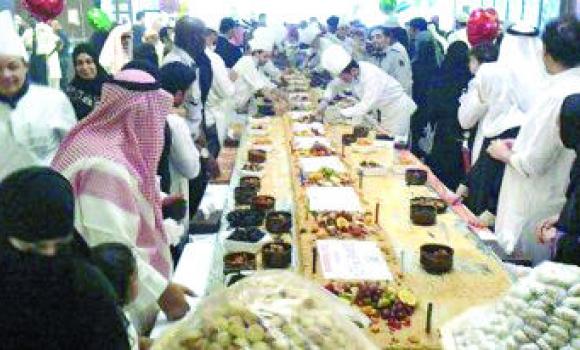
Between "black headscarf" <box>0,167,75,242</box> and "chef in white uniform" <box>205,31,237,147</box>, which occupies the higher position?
"black headscarf" <box>0,167,75,242</box>

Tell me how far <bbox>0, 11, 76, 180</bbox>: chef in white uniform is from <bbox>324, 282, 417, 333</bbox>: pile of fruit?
1533 millimetres

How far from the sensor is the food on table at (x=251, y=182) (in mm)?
3206

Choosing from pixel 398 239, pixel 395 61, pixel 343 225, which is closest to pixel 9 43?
pixel 343 225

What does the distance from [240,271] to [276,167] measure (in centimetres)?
167

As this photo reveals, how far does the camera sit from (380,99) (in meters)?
5.86

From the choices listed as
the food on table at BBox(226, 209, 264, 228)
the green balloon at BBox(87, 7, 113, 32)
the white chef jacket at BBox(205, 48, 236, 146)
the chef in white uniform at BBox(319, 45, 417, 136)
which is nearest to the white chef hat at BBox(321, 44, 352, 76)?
the chef in white uniform at BBox(319, 45, 417, 136)

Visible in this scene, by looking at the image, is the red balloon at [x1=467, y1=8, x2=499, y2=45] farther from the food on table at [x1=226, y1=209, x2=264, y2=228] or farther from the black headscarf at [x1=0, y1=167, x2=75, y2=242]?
the black headscarf at [x1=0, y1=167, x2=75, y2=242]

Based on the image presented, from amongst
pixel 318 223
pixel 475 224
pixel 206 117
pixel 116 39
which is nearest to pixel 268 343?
pixel 318 223

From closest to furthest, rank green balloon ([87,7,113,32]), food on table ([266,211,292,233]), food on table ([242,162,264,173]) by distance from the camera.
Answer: food on table ([266,211,292,233]), food on table ([242,162,264,173]), green balloon ([87,7,113,32])

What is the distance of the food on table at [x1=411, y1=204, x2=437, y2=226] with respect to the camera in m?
2.82

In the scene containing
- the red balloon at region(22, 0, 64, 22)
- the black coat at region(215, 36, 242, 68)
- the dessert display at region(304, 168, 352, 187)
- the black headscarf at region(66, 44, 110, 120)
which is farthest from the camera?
the black coat at region(215, 36, 242, 68)

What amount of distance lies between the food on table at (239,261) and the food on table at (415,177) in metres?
1.38

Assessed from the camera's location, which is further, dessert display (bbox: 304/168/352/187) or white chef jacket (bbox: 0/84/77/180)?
dessert display (bbox: 304/168/352/187)

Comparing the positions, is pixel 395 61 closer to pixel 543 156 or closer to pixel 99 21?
pixel 99 21
